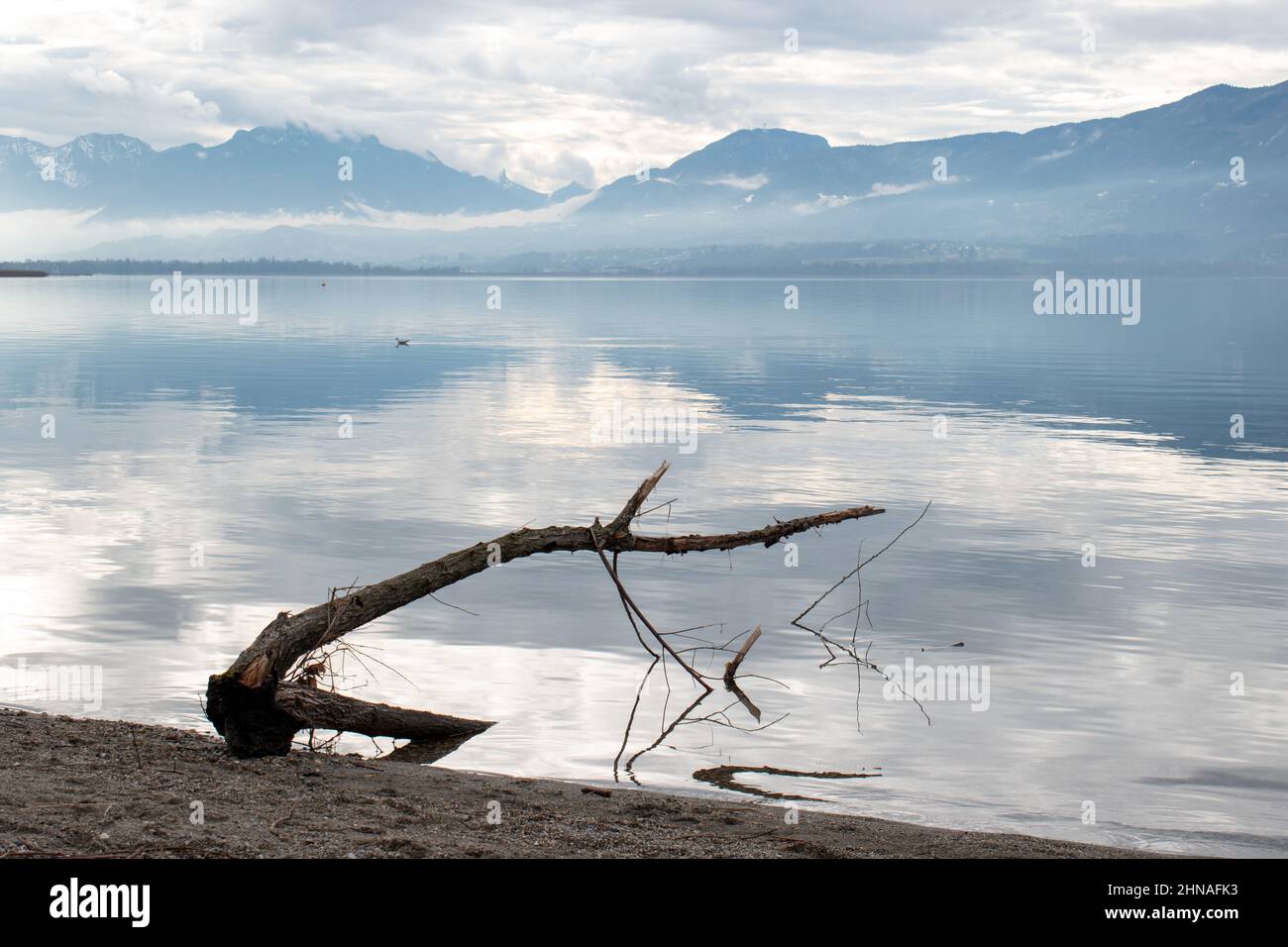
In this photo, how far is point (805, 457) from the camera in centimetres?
3875

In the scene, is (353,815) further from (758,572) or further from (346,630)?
(758,572)

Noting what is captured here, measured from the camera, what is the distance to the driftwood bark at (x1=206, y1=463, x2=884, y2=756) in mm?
13219

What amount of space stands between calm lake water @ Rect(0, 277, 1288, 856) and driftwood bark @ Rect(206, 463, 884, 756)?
163cm

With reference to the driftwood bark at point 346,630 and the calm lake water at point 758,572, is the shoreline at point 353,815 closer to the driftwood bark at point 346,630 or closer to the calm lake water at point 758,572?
the driftwood bark at point 346,630

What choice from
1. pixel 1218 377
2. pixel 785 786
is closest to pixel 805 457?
pixel 785 786

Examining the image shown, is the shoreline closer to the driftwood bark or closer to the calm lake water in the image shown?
the driftwood bark

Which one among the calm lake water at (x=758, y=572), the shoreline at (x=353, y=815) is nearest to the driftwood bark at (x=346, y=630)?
the shoreline at (x=353, y=815)

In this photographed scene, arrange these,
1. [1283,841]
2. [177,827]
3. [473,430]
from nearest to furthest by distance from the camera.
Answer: [177,827], [1283,841], [473,430]

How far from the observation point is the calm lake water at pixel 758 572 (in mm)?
15430

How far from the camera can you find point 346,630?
14.0 m
